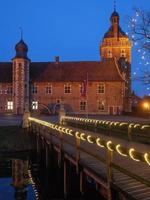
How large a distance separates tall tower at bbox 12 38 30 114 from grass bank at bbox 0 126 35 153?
28.0 meters

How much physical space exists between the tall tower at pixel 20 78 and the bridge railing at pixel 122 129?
38707 mm

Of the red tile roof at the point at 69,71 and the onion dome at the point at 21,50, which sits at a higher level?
the onion dome at the point at 21,50

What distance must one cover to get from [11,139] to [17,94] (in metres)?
30.1

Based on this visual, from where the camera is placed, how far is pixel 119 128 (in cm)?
2283

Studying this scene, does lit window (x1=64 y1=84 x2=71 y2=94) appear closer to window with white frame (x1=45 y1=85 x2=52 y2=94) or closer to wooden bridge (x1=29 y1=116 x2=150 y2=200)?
window with white frame (x1=45 y1=85 x2=52 y2=94)

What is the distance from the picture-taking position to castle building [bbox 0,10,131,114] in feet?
227

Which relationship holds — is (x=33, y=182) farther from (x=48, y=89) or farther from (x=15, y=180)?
(x=48, y=89)

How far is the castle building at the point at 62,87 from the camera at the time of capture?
69.3 meters

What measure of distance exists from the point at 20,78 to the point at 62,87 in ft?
22.9

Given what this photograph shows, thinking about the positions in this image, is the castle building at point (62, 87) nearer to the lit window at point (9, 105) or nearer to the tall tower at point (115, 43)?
the lit window at point (9, 105)

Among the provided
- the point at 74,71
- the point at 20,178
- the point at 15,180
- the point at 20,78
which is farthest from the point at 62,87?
the point at 15,180

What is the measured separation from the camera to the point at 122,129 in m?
22.8

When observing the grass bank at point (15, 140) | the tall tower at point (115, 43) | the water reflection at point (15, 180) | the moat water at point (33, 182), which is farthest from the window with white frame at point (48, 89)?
the moat water at point (33, 182)

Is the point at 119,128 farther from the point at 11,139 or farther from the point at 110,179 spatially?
the point at 11,139
